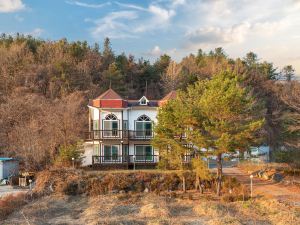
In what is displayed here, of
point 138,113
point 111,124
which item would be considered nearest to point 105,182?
point 111,124

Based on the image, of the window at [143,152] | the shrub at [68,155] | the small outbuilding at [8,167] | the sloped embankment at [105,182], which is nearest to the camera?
the sloped embankment at [105,182]

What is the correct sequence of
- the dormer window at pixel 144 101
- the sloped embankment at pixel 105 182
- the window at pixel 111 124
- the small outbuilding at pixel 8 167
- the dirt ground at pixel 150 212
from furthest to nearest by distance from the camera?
1. the dormer window at pixel 144 101
2. the window at pixel 111 124
3. the small outbuilding at pixel 8 167
4. the sloped embankment at pixel 105 182
5. the dirt ground at pixel 150 212

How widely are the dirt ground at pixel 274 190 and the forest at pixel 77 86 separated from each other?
4.46 meters

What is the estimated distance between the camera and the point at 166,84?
4784 cm

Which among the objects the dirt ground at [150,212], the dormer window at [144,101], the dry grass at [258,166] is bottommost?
the dirt ground at [150,212]

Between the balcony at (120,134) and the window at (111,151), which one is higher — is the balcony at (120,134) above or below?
above

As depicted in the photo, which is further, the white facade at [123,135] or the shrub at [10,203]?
the white facade at [123,135]

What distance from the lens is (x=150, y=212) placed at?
1639 cm

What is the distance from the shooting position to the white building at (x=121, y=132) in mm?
27297

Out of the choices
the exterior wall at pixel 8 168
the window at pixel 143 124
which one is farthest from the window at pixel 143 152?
the exterior wall at pixel 8 168

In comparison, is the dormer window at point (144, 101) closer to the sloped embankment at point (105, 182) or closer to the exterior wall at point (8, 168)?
the sloped embankment at point (105, 182)

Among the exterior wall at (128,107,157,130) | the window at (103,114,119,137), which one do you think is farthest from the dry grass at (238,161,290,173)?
the window at (103,114,119,137)

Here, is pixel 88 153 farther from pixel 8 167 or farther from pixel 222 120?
pixel 222 120

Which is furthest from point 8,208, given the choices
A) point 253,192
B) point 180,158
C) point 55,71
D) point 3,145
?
point 55,71
